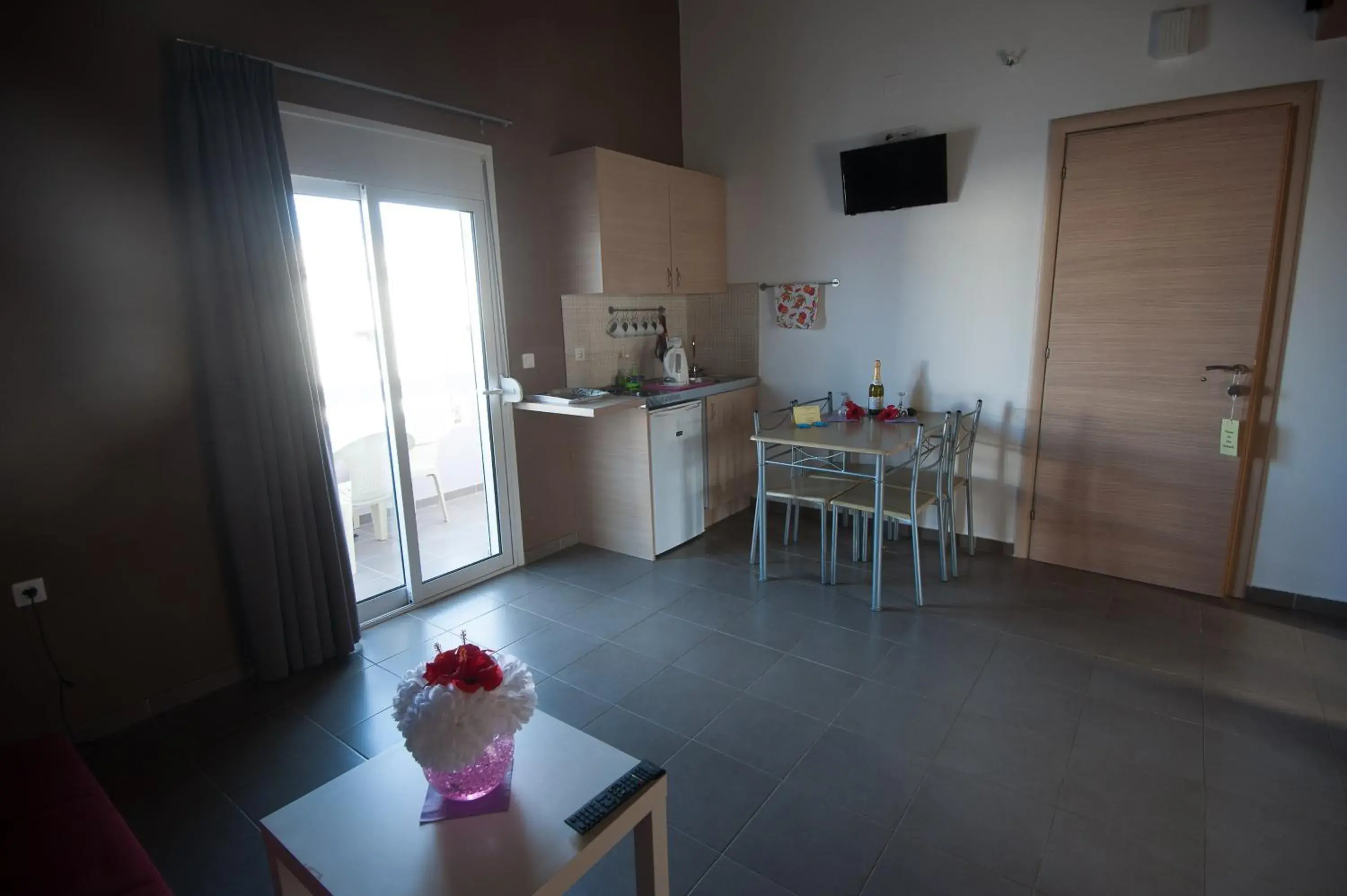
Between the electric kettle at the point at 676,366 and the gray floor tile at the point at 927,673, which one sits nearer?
the gray floor tile at the point at 927,673

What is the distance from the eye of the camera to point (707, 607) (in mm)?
3160

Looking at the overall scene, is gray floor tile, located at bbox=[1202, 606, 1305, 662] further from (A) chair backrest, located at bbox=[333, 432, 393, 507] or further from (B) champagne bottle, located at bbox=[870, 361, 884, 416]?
(A) chair backrest, located at bbox=[333, 432, 393, 507]

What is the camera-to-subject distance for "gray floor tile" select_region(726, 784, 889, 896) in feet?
5.45

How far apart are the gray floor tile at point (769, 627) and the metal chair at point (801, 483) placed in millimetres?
435

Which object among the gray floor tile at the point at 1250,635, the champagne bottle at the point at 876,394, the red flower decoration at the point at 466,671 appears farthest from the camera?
the champagne bottle at the point at 876,394

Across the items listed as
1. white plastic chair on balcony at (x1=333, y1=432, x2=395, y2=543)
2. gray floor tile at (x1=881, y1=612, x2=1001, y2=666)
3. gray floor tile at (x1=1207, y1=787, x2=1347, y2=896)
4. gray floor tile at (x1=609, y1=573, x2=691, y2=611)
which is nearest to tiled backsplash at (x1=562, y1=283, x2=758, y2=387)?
white plastic chair on balcony at (x1=333, y1=432, x2=395, y2=543)

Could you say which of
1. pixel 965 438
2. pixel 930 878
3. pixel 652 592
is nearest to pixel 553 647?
pixel 652 592

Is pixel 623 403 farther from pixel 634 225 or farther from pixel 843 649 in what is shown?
pixel 843 649

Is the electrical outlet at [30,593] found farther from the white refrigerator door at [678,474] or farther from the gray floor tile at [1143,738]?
the gray floor tile at [1143,738]

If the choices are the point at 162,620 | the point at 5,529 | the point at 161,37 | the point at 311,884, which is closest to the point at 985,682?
the point at 311,884

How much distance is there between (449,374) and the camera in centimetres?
338

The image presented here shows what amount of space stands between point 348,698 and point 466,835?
1.53m

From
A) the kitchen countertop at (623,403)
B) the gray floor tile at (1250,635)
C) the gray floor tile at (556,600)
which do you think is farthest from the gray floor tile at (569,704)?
the gray floor tile at (1250,635)

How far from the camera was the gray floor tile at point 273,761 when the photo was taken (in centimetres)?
202
